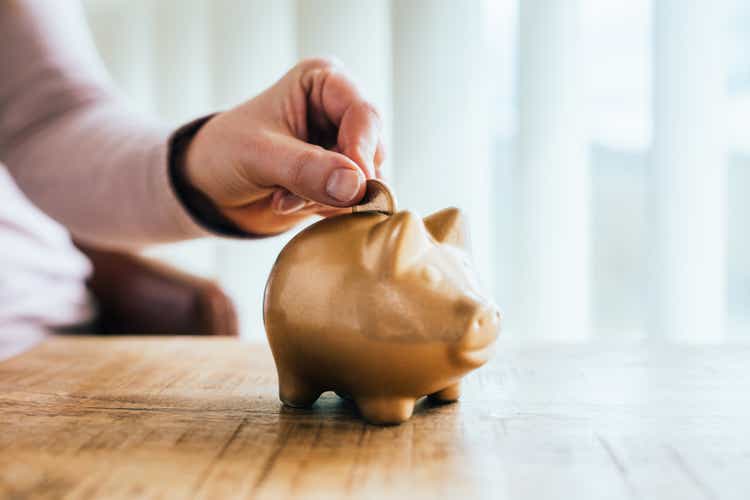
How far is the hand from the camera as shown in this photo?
553 mm

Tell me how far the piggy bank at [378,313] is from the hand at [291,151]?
0.05 metres

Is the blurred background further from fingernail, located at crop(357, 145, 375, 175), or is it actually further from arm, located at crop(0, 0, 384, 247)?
fingernail, located at crop(357, 145, 375, 175)

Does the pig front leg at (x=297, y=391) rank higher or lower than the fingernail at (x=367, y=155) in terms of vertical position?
lower

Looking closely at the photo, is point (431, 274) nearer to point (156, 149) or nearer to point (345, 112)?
point (345, 112)

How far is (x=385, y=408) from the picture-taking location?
1.63 feet

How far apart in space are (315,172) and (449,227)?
108mm

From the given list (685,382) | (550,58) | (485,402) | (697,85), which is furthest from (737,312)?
(485,402)

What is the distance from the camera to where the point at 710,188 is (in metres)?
1.13

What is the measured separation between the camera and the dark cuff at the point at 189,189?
2.39 feet

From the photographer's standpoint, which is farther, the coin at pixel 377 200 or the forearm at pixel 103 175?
the forearm at pixel 103 175

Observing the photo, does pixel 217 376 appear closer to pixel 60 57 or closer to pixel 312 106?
pixel 312 106

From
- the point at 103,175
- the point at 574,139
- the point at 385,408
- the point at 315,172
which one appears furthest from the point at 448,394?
the point at 574,139

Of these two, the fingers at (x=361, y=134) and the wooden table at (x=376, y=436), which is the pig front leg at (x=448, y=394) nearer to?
the wooden table at (x=376, y=436)

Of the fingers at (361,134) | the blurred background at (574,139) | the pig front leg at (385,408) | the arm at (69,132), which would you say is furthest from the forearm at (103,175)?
the blurred background at (574,139)
